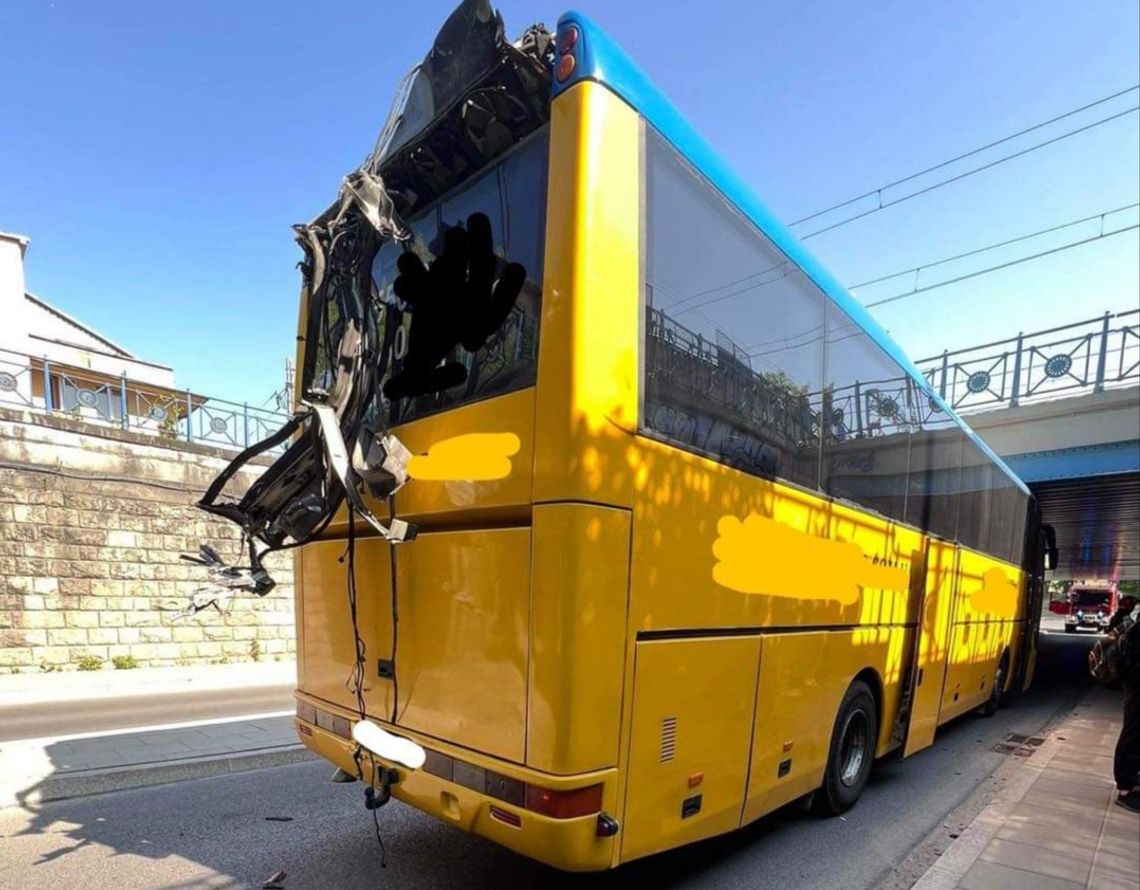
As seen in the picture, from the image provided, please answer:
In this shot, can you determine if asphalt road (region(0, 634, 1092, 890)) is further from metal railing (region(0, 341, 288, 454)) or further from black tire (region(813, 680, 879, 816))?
metal railing (region(0, 341, 288, 454))

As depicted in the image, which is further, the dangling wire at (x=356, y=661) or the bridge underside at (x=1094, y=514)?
the bridge underside at (x=1094, y=514)

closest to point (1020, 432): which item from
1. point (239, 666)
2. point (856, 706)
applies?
point (856, 706)

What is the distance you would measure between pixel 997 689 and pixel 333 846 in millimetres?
9909

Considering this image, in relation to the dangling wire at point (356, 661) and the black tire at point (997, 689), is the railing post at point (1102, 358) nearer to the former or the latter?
the black tire at point (997, 689)

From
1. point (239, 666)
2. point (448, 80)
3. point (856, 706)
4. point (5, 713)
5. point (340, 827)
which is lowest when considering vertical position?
point (239, 666)

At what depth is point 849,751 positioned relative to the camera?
5.14m

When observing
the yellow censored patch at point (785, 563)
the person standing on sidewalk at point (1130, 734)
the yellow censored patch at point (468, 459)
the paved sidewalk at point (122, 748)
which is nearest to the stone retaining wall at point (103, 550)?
the paved sidewalk at point (122, 748)

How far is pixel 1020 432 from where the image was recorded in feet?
42.7

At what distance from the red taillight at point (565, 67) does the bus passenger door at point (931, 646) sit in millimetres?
5426

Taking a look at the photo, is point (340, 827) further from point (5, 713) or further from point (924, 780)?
point (5, 713)

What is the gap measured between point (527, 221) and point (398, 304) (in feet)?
3.61

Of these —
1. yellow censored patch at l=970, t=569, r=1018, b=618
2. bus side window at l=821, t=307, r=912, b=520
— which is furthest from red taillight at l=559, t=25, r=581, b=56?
yellow censored patch at l=970, t=569, r=1018, b=618

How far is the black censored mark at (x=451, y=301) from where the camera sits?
10.3 ft

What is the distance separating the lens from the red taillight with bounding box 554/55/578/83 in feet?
9.12
